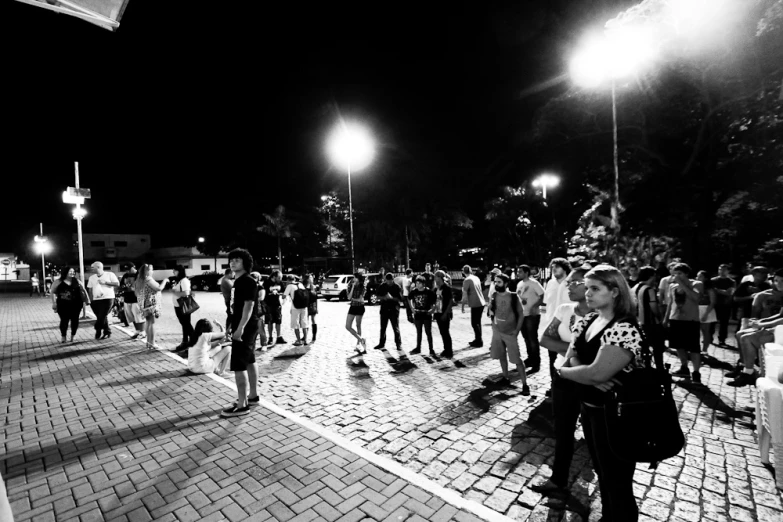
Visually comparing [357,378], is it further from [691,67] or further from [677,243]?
[677,243]

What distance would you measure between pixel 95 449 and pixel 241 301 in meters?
2.07

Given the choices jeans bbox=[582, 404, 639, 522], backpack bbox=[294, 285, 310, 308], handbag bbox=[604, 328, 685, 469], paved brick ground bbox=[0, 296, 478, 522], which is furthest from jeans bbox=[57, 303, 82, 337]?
handbag bbox=[604, 328, 685, 469]

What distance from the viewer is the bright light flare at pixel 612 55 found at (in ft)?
49.2

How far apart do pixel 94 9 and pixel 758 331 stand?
8384mm

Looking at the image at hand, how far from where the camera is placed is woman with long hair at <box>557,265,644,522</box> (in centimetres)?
226

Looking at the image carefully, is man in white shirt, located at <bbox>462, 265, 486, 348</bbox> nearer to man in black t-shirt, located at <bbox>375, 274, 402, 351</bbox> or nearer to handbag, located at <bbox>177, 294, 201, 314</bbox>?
man in black t-shirt, located at <bbox>375, 274, 402, 351</bbox>

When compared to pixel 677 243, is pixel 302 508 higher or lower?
lower

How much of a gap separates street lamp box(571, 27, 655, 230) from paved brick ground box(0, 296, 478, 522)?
56.4 ft

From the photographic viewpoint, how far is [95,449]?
408cm

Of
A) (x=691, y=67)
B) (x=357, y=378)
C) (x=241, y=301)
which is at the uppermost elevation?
Answer: (x=691, y=67)

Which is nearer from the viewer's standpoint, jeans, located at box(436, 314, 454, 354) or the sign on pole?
jeans, located at box(436, 314, 454, 354)

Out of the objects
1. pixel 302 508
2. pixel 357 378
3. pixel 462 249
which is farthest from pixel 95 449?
pixel 462 249

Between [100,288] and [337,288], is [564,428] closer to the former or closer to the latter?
[100,288]

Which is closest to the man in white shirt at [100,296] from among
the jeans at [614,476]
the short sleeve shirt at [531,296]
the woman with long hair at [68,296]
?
the woman with long hair at [68,296]
